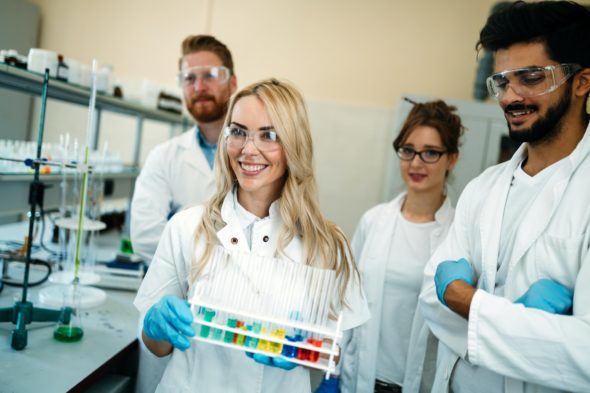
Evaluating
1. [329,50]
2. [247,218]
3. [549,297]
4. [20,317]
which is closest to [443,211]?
[549,297]

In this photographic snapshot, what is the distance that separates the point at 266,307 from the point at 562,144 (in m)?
1.00

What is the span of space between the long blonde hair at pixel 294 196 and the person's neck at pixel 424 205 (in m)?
0.65

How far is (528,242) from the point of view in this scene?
130 cm

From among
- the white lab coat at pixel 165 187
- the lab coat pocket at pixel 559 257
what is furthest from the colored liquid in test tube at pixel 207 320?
the white lab coat at pixel 165 187

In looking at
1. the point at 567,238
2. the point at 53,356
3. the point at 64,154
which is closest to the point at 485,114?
the point at 567,238

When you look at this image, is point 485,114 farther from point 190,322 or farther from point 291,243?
point 190,322

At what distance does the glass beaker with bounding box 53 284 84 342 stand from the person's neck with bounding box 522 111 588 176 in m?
1.62

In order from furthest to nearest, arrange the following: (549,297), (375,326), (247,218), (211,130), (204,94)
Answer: (211,130)
(204,94)
(375,326)
(247,218)
(549,297)

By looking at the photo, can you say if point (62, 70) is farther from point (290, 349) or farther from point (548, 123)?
point (548, 123)

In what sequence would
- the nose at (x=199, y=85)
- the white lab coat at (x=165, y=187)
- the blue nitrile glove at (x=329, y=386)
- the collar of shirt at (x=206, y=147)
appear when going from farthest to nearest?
the collar of shirt at (x=206, y=147) < the nose at (x=199, y=85) < the white lab coat at (x=165, y=187) < the blue nitrile glove at (x=329, y=386)

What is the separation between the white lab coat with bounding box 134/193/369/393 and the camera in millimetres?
1279

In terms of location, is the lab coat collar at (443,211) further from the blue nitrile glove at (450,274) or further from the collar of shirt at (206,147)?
the collar of shirt at (206,147)

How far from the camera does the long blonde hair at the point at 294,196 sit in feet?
4.43

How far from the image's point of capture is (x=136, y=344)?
169 cm
